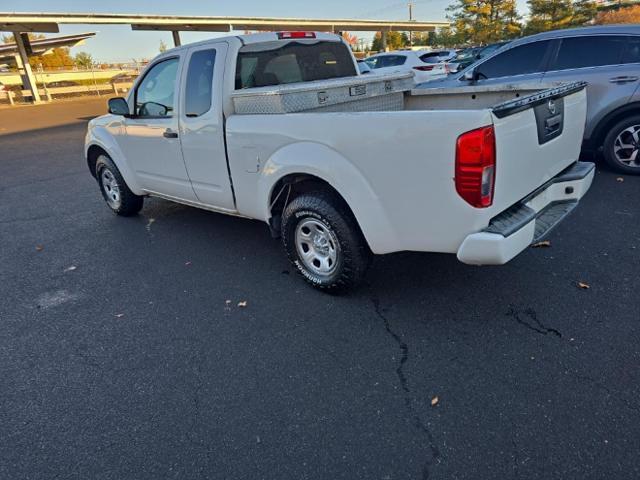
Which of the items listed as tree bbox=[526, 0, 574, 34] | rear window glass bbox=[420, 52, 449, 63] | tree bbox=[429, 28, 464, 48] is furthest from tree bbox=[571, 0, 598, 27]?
rear window glass bbox=[420, 52, 449, 63]

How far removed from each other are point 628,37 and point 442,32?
48.9 m

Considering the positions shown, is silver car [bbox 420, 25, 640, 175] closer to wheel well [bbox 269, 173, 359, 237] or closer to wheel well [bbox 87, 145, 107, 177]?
→ wheel well [bbox 269, 173, 359, 237]

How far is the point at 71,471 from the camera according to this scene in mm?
2082

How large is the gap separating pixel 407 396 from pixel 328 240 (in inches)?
52.4

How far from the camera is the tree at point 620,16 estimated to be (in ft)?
112

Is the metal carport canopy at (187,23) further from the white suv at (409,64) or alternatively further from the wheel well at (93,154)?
the wheel well at (93,154)

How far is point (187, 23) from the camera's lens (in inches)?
1309

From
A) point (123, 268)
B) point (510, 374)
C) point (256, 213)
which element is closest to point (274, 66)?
point (256, 213)

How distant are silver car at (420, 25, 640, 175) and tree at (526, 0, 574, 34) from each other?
115ft

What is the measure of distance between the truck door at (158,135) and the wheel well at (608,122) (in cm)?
516

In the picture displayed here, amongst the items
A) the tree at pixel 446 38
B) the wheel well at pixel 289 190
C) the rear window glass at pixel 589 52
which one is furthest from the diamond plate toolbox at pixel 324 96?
the tree at pixel 446 38

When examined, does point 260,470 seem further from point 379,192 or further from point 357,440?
point 379,192

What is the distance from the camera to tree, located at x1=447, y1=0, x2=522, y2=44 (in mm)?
37969

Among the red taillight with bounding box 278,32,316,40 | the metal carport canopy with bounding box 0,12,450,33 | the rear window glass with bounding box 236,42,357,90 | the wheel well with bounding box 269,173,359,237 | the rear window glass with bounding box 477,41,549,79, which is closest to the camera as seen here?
the wheel well with bounding box 269,173,359,237
